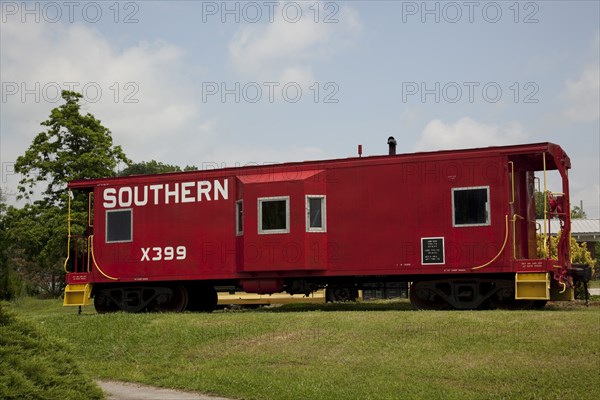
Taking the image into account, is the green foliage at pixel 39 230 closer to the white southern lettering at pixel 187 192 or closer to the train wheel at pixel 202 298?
the train wheel at pixel 202 298

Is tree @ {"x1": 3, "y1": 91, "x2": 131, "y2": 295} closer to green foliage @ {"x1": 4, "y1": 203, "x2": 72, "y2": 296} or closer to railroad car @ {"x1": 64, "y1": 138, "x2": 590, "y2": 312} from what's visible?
green foliage @ {"x1": 4, "y1": 203, "x2": 72, "y2": 296}

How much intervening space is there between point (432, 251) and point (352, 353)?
5.24m

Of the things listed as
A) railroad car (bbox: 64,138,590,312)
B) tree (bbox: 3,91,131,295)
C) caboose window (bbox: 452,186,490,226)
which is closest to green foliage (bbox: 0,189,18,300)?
tree (bbox: 3,91,131,295)

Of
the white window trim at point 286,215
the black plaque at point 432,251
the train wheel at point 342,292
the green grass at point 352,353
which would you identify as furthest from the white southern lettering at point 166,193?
the black plaque at point 432,251

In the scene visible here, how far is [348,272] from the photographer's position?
18.7 meters

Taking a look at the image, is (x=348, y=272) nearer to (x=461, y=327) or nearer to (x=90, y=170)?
(x=461, y=327)

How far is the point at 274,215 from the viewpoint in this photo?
19.0 meters

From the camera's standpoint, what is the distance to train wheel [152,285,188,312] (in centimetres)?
2041

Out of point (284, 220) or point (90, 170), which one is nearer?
point (284, 220)

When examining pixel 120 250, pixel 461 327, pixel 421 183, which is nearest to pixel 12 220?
pixel 120 250

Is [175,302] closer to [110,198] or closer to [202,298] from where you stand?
[202,298]

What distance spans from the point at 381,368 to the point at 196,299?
9.75 metres

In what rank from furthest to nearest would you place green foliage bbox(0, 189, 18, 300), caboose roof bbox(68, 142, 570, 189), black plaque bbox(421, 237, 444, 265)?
1. green foliage bbox(0, 189, 18, 300)
2. black plaque bbox(421, 237, 444, 265)
3. caboose roof bbox(68, 142, 570, 189)

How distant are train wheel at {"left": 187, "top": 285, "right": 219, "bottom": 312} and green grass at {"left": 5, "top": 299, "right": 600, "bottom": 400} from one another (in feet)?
12.1
